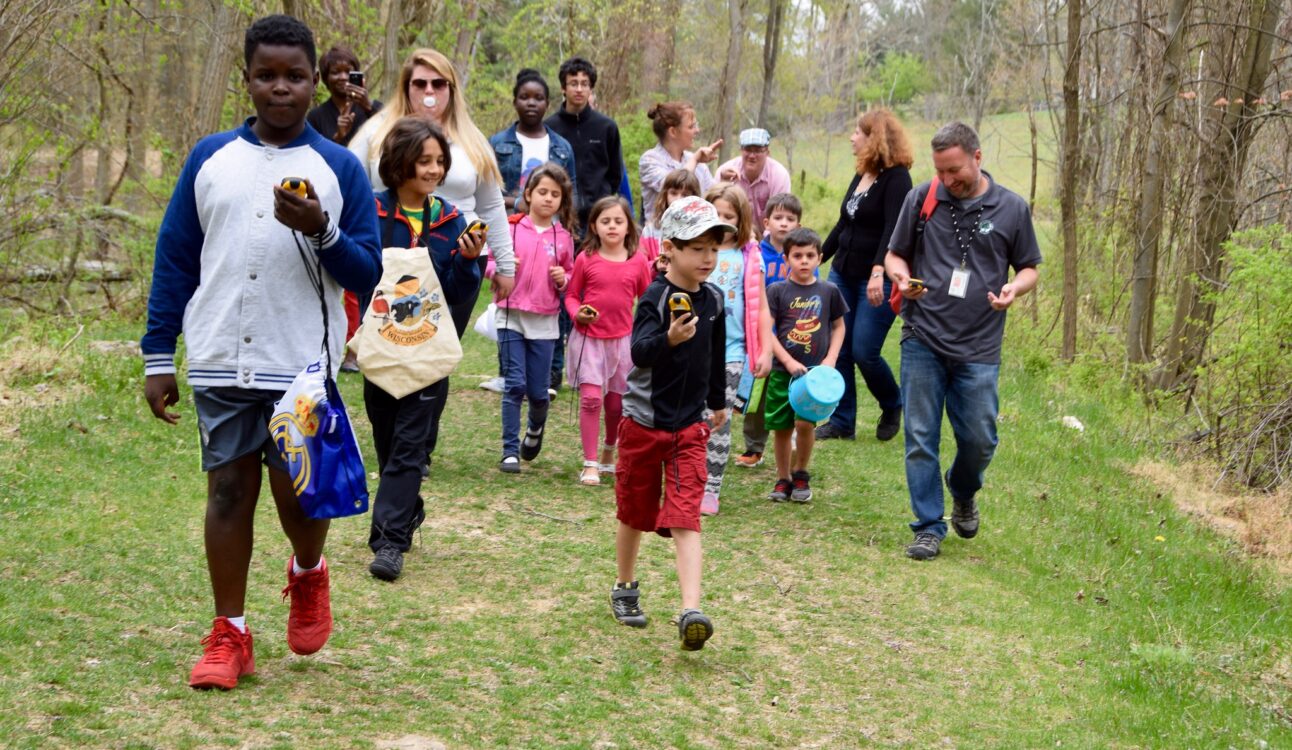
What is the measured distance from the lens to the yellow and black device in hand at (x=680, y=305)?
211 inches

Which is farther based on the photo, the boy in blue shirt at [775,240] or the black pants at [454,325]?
the boy in blue shirt at [775,240]

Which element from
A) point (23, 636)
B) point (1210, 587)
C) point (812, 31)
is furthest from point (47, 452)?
point (812, 31)

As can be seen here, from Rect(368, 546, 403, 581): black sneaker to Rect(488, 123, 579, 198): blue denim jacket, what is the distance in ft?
13.7

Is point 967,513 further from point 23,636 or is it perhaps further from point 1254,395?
point 23,636

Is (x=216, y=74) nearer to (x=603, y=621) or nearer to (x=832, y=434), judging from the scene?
(x=832, y=434)

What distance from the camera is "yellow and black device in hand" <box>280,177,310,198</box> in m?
4.09

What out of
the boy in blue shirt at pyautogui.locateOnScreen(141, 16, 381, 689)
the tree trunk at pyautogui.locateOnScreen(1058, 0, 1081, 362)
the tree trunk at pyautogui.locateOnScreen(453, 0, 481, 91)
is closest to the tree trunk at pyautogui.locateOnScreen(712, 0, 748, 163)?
the tree trunk at pyautogui.locateOnScreen(453, 0, 481, 91)

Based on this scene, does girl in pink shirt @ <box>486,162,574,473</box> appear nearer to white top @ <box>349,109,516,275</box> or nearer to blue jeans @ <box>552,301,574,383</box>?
white top @ <box>349,109,516,275</box>

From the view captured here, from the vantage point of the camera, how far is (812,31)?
119ft

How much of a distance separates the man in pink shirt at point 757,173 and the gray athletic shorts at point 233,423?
5.98 m

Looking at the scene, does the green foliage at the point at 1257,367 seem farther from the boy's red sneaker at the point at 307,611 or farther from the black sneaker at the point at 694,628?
the boy's red sneaker at the point at 307,611

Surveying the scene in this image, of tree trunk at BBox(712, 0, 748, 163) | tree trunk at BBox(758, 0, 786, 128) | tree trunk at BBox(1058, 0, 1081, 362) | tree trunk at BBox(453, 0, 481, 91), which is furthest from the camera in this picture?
tree trunk at BBox(758, 0, 786, 128)

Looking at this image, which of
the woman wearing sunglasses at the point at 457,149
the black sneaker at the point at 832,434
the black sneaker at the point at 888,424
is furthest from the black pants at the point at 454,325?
the black sneaker at the point at 888,424

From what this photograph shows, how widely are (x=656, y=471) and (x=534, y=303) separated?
119 inches
